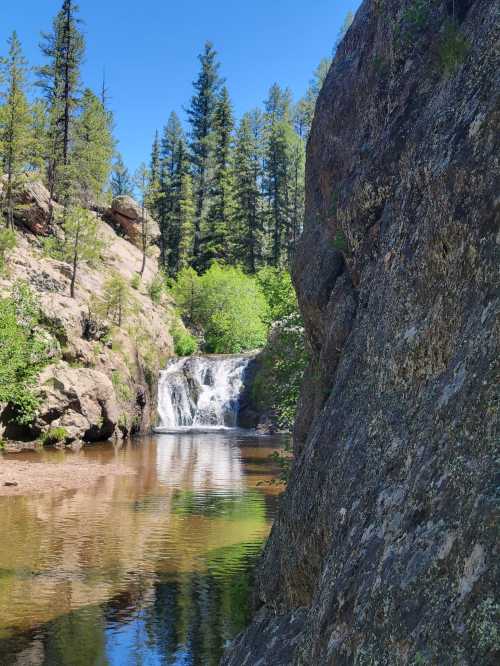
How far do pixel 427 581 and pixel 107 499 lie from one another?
17.2 m

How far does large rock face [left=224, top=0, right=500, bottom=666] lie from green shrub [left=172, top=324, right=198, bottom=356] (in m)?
40.3

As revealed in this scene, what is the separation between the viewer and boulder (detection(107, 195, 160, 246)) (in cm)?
5988

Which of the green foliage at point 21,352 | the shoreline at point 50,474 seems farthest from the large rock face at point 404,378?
the green foliage at point 21,352

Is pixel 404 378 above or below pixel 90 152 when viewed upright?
below

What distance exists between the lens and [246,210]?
244ft

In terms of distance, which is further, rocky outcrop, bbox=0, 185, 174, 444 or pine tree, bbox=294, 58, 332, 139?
pine tree, bbox=294, 58, 332, 139

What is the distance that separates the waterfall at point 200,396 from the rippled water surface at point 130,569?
18.3m

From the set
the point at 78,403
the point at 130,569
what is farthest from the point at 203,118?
the point at 130,569

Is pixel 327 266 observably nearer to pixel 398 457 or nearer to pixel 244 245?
pixel 398 457

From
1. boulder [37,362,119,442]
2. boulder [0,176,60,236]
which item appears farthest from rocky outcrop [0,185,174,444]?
boulder [0,176,60,236]

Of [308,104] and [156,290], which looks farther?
[308,104]

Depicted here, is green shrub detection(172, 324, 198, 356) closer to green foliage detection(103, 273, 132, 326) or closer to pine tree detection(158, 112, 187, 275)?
green foliage detection(103, 273, 132, 326)

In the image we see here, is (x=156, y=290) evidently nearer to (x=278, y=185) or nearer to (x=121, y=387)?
Result: (x=121, y=387)

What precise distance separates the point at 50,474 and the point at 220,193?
5580cm
